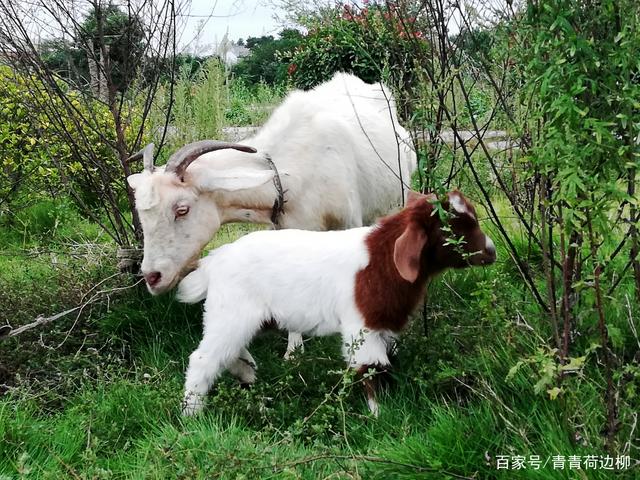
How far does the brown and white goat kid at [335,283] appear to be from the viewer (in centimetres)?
365

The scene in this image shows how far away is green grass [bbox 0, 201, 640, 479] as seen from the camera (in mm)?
2885

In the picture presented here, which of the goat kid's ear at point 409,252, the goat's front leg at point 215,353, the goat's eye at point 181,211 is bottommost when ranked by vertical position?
the goat's front leg at point 215,353

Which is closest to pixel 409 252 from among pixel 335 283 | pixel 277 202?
pixel 335 283

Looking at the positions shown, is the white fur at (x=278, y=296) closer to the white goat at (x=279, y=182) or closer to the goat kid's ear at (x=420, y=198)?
the goat kid's ear at (x=420, y=198)

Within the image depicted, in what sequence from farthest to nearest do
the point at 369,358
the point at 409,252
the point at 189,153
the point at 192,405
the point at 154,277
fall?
the point at 189,153 < the point at 154,277 < the point at 192,405 < the point at 369,358 < the point at 409,252

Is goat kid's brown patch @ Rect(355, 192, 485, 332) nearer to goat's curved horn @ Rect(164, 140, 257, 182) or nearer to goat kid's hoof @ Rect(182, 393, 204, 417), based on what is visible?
goat kid's hoof @ Rect(182, 393, 204, 417)

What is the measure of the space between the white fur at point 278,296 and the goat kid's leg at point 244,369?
0.64ft

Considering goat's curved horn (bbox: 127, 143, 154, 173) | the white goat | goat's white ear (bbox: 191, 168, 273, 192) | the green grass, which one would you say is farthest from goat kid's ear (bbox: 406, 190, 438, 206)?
goat's curved horn (bbox: 127, 143, 154, 173)

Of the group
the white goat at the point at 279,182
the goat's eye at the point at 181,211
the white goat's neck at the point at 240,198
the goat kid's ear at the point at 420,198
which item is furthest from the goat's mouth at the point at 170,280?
the goat kid's ear at the point at 420,198

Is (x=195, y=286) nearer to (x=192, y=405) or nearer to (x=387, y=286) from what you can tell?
(x=192, y=405)

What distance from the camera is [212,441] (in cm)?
326

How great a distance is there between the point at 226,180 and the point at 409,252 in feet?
4.75

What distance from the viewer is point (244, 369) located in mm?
4152

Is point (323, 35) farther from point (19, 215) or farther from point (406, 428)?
point (406, 428)
